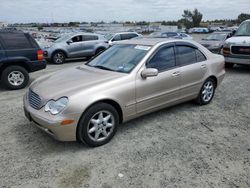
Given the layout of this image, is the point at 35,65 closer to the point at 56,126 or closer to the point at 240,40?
the point at 56,126

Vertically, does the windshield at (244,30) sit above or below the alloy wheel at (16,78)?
above

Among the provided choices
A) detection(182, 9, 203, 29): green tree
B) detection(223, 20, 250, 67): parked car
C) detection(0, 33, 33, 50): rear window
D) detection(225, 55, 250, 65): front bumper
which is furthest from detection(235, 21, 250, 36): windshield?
detection(182, 9, 203, 29): green tree

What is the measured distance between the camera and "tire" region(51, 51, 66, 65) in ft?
40.5

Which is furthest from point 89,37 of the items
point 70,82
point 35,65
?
point 70,82

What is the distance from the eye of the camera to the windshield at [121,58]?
4137mm

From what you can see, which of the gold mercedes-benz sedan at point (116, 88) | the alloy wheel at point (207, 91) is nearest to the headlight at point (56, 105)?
the gold mercedes-benz sedan at point (116, 88)

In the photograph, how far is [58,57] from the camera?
12469 millimetres

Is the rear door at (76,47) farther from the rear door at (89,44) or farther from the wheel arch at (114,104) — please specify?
the wheel arch at (114,104)

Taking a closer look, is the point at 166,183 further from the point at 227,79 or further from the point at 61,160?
the point at 227,79

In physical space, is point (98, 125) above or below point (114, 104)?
below

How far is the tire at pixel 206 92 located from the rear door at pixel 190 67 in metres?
0.22

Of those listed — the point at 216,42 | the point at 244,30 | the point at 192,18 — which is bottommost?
the point at 216,42

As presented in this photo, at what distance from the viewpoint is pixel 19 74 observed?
7.06 m

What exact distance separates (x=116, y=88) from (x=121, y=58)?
3.02 ft
